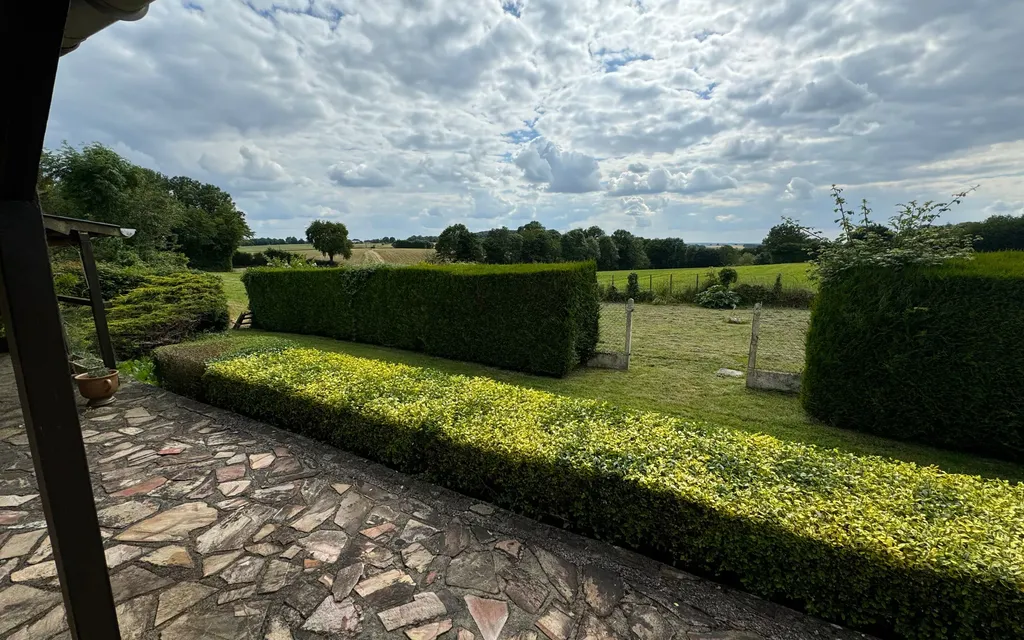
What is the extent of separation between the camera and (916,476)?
105 inches

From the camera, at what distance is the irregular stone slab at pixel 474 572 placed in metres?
2.46

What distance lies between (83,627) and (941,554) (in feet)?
11.8

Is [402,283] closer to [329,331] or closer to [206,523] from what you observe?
[329,331]

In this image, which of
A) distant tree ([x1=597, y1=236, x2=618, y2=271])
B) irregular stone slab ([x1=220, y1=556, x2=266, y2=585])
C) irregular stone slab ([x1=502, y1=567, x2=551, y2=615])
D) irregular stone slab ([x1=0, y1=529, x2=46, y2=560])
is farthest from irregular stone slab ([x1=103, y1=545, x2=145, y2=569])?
distant tree ([x1=597, y1=236, x2=618, y2=271])

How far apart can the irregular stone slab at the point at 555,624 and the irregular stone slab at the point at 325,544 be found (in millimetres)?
1350

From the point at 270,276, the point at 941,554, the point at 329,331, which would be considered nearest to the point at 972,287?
the point at 941,554

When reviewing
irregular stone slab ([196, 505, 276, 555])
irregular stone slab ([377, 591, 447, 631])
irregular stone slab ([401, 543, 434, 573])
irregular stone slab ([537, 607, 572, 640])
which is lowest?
irregular stone slab ([537, 607, 572, 640])

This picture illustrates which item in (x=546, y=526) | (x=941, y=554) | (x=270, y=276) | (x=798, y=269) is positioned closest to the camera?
Result: (x=941, y=554)

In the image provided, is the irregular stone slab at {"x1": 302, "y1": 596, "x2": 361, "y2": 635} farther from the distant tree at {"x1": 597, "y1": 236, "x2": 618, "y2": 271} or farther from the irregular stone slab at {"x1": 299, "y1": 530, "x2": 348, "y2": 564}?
the distant tree at {"x1": 597, "y1": 236, "x2": 618, "y2": 271}

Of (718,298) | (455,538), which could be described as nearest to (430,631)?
(455,538)

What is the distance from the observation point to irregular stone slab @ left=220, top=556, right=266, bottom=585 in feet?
8.16

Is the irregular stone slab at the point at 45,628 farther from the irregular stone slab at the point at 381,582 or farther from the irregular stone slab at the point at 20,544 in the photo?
the irregular stone slab at the point at 381,582

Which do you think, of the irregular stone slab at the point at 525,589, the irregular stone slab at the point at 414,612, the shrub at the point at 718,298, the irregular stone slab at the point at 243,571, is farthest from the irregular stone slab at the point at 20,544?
the shrub at the point at 718,298

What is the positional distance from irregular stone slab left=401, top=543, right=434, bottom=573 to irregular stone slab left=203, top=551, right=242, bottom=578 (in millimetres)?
1059
